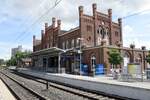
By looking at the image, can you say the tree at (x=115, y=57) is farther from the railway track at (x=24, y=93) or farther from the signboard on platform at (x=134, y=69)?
the railway track at (x=24, y=93)

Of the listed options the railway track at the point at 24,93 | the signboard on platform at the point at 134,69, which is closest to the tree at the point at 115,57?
the signboard on platform at the point at 134,69

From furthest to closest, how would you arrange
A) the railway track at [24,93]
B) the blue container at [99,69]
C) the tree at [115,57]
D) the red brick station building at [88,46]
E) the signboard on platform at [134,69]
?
the red brick station building at [88,46] → the blue container at [99,69] → the tree at [115,57] → the signboard on platform at [134,69] → the railway track at [24,93]

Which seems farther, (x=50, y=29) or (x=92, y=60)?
(x=50, y=29)

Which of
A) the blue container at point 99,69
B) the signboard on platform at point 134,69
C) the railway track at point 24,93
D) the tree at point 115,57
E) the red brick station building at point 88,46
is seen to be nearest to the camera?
the railway track at point 24,93

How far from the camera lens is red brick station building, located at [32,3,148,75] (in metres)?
40.2

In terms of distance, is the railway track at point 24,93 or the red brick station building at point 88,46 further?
the red brick station building at point 88,46

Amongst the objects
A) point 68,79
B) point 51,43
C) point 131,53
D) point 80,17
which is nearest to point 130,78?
point 68,79

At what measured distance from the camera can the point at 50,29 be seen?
6309cm

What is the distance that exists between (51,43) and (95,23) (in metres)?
17.6

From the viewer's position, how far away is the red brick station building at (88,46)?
132 ft

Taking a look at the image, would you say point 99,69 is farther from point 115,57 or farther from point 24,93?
point 24,93

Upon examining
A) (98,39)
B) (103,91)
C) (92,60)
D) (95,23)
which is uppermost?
(95,23)

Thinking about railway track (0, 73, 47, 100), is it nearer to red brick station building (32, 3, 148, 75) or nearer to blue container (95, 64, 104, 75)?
blue container (95, 64, 104, 75)

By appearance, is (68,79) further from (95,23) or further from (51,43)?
(51,43)
